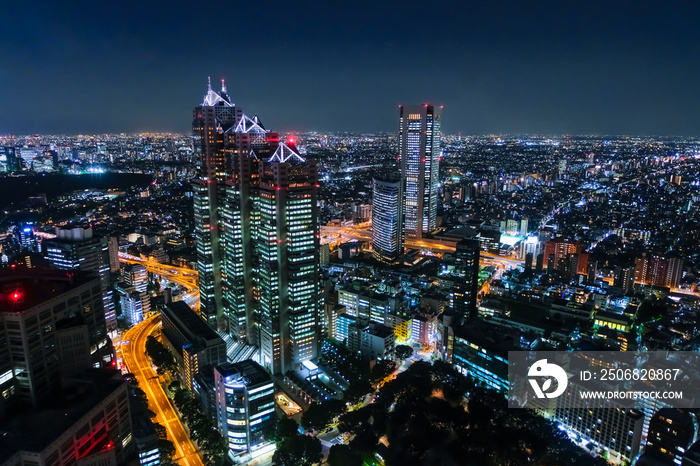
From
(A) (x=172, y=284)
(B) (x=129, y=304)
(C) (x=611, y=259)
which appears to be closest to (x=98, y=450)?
(B) (x=129, y=304)

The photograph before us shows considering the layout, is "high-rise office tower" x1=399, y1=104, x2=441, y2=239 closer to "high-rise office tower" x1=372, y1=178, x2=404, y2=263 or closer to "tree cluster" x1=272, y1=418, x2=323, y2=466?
"high-rise office tower" x1=372, y1=178, x2=404, y2=263

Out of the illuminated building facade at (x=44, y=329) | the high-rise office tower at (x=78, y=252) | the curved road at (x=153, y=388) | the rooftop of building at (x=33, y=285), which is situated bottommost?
the curved road at (x=153, y=388)

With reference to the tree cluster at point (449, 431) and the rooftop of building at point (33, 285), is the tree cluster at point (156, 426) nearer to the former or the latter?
the rooftop of building at point (33, 285)

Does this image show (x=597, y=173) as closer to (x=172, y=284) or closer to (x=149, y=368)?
(x=172, y=284)

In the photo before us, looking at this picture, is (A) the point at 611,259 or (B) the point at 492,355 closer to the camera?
(B) the point at 492,355

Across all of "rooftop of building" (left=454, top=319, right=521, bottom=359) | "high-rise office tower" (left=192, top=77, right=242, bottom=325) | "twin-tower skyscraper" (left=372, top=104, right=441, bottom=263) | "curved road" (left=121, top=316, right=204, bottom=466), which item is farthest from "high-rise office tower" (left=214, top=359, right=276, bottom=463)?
"twin-tower skyscraper" (left=372, top=104, right=441, bottom=263)

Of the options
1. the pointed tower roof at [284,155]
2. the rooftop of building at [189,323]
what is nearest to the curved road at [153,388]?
the rooftop of building at [189,323]
